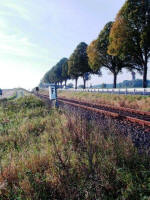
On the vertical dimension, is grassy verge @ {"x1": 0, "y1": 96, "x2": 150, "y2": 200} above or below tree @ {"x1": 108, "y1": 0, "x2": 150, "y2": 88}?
below

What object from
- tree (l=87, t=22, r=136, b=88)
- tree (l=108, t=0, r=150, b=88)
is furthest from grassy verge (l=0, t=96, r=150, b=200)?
tree (l=87, t=22, r=136, b=88)

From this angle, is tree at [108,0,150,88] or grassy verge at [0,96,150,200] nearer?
grassy verge at [0,96,150,200]

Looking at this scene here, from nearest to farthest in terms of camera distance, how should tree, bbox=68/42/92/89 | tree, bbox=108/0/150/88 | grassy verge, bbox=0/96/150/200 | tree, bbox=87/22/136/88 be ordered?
1. grassy verge, bbox=0/96/150/200
2. tree, bbox=108/0/150/88
3. tree, bbox=87/22/136/88
4. tree, bbox=68/42/92/89

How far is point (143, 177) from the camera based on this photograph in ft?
10.5

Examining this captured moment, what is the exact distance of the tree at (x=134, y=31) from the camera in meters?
19.2

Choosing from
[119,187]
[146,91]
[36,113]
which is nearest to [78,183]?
[119,187]

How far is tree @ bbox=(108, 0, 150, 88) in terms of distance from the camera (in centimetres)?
1922

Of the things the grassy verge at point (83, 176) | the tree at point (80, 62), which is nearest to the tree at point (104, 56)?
the tree at point (80, 62)

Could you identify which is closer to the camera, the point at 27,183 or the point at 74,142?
the point at 27,183

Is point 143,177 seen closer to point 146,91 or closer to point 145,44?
point 146,91

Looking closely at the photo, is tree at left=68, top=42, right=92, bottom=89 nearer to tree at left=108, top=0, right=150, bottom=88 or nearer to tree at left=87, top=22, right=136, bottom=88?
tree at left=87, top=22, right=136, bottom=88

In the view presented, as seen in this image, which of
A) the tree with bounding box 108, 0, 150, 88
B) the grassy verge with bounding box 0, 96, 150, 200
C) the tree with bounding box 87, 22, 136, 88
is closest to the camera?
the grassy verge with bounding box 0, 96, 150, 200

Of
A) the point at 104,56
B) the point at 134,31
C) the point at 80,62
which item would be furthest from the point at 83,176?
the point at 80,62

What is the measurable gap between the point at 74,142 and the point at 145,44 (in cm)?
1760
